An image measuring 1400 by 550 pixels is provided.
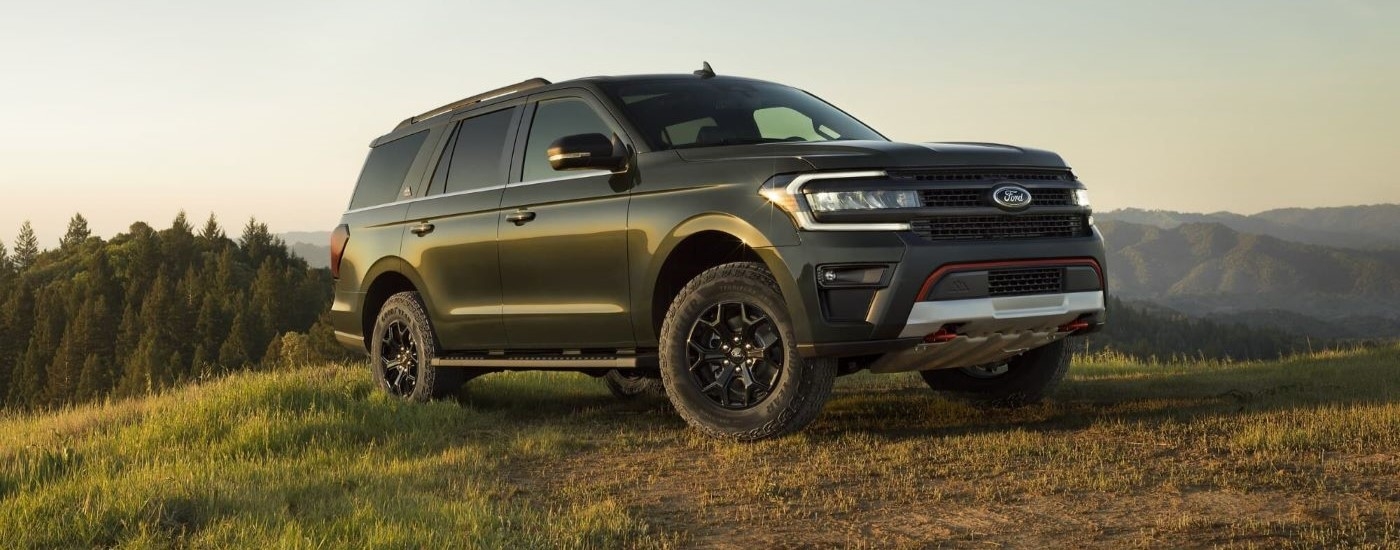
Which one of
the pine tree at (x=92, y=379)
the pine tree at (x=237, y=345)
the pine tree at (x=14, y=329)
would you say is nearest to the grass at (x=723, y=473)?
the pine tree at (x=237, y=345)

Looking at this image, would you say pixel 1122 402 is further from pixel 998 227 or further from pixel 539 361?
pixel 539 361

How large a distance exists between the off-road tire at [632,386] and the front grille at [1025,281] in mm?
3611

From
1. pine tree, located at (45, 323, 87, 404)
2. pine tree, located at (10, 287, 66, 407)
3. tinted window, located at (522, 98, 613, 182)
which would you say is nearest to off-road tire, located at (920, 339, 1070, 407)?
tinted window, located at (522, 98, 613, 182)

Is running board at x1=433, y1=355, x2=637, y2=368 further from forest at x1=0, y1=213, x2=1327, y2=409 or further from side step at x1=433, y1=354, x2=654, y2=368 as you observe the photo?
forest at x1=0, y1=213, x2=1327, y2=409

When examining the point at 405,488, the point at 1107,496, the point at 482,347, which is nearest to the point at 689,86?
the point at 482,347

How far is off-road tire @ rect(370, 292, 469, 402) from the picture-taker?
855cm

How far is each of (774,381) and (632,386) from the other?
326 cm

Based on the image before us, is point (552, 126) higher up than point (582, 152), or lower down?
higher up

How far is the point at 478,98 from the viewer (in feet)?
28.0

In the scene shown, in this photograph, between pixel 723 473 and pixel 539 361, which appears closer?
pixel 723 473

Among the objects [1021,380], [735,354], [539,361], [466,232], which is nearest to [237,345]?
[466,232]

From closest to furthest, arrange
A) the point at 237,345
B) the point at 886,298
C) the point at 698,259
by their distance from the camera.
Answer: the point at 886,298 → the point at 698,259 → the point at 237,345

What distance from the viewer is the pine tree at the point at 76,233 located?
151250 millimetres

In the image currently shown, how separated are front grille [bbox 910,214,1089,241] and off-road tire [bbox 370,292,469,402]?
4026 mm
